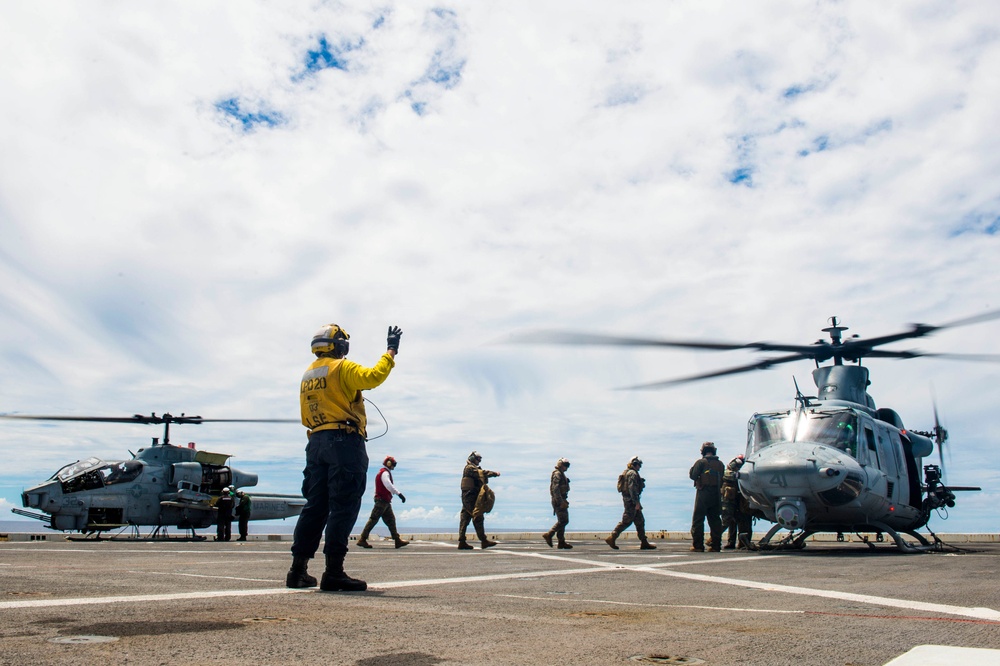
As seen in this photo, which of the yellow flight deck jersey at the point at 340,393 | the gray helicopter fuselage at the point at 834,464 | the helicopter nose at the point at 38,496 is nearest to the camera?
the yellow flight deck jersey at the point at 340,393

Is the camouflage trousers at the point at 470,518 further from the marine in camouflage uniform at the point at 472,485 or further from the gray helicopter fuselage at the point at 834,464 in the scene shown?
the gray helicopter fuselage at the point at 834,464

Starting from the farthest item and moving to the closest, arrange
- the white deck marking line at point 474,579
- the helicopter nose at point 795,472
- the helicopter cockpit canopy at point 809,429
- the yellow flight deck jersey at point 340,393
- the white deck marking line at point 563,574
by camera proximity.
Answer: the helicopter cockpit canopy at point 809,429 → the helicopter nose at point 795,472 → the white deck marking line at point 474,579 → the yellow flight deck jersey at point 340,393 → the white deck marking line at point 563,574

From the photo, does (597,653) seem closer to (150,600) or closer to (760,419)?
(150,600)

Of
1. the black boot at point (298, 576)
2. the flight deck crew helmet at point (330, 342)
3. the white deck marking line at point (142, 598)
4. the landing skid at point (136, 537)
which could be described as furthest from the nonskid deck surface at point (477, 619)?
the landing skid at point (136, 537)

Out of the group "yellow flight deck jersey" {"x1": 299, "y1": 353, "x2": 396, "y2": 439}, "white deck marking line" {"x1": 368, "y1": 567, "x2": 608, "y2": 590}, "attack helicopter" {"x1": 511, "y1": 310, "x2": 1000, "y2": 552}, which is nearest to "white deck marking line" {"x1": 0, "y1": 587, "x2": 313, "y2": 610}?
"white deck marking line" {"x1": 368, "y1": 567, "x2": 608, "y2": 590}

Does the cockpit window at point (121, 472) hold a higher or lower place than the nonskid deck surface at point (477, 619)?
higher

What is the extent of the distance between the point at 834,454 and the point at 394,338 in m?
10.3

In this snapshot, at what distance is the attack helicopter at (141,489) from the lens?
20984mm

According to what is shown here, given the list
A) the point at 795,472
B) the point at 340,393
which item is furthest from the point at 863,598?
the point at 795,472

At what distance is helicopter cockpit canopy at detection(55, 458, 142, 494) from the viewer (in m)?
21.2

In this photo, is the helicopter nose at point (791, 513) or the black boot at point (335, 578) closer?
the black boot at point (335, 578)

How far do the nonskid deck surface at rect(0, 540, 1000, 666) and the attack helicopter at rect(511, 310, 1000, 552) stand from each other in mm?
6180

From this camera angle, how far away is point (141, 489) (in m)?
22.3

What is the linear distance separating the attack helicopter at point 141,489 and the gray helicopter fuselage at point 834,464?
13.9m
